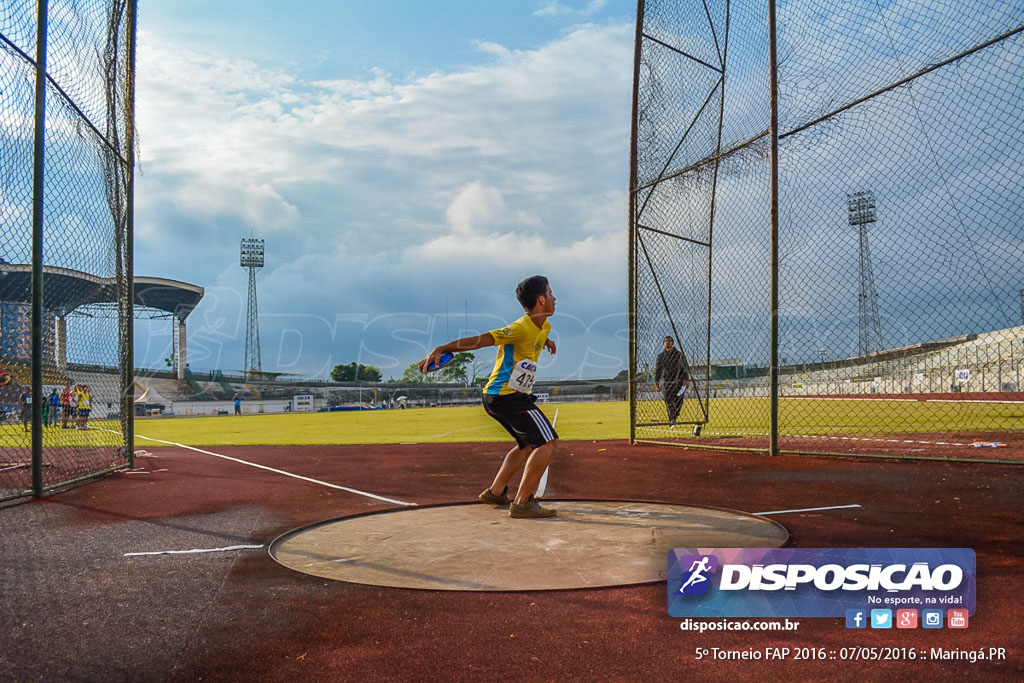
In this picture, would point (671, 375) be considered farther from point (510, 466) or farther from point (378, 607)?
point (378, 607)

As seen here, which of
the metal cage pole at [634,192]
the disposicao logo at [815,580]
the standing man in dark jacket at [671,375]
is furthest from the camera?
the standing man in dark jacket at [671,375]

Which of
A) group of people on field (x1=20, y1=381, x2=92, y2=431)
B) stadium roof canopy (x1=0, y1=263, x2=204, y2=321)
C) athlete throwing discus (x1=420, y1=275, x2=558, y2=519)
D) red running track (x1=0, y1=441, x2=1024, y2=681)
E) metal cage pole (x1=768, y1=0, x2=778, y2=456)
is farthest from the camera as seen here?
group of people on field (x1=20, y1=381, x2=92, y2=431)

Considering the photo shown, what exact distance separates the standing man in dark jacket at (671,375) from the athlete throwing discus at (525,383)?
22.3 ft

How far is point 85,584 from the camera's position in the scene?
13.3 feet

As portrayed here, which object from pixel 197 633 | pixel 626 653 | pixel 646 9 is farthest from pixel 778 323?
pixel 197 633

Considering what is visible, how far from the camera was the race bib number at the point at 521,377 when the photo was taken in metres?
5.98

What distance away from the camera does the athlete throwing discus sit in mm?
5770

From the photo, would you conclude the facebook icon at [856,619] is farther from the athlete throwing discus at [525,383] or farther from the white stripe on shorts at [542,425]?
the white stripe on shorts at [542,425]

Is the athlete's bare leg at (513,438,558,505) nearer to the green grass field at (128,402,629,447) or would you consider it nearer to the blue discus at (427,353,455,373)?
the blue discus at (427,353,455,373)

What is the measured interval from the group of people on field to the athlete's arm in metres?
13.2

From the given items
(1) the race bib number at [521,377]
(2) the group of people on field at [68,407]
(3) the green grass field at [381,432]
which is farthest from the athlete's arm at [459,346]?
(2) the group of people on field at [68,407]

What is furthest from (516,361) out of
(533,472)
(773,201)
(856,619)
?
(773,201)
